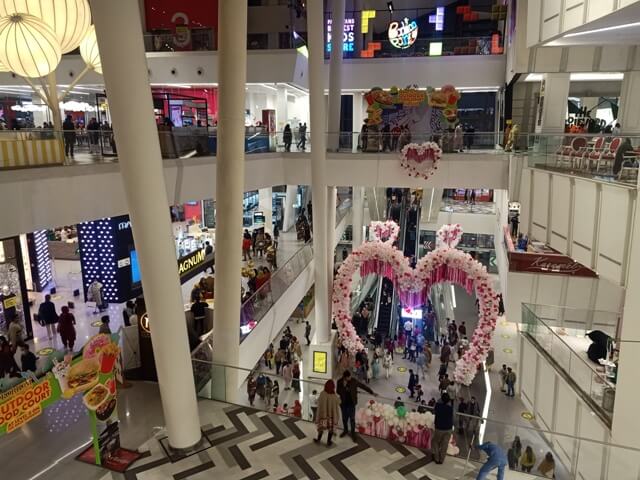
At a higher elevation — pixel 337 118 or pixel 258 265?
pixel 337 118

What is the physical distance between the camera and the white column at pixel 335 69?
16969 millimetres

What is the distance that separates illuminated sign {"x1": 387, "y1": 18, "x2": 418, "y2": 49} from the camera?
Answer: 20578 mm

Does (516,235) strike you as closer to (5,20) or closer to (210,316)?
(210,316)

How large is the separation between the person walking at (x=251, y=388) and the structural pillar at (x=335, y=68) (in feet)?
32.2

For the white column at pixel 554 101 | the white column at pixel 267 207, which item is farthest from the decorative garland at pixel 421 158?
the white column at pixel 267 207

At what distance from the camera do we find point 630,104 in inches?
555

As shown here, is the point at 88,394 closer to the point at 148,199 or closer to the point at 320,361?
the point at 148,199

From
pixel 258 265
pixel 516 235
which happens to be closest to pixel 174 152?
pixel 258 265

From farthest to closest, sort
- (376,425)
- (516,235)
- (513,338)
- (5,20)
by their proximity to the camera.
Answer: (513,338) → (516,235) → (376,425) → (5,20)

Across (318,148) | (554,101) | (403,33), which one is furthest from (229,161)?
(403,33)

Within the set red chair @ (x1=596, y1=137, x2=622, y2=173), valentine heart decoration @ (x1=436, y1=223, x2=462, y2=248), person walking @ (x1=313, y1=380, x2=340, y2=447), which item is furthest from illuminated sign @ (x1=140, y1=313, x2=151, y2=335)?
red chair @ (x1=596, y1=137, x2=622, y2=173)

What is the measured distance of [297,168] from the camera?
1708cm

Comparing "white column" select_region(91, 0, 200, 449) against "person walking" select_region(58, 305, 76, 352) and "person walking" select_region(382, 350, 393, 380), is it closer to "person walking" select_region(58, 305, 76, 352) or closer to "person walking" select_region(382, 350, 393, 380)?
"person walking" select_region(58, 305, 76, 352)

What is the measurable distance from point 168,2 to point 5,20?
1443 centimetres
